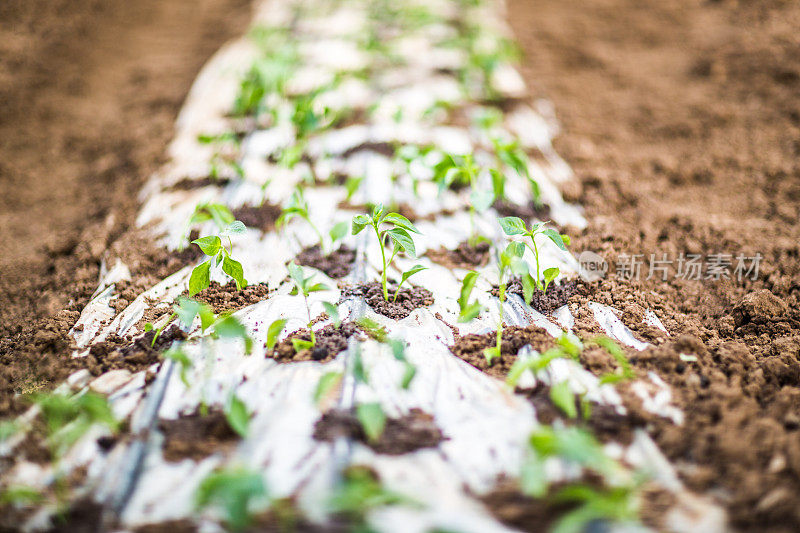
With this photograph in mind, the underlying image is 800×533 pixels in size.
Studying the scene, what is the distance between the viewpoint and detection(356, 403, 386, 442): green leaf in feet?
3.61

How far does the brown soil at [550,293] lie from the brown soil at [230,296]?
81cm

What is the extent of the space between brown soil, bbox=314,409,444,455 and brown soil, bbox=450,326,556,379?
25 cm

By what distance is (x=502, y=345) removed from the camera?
147 centimetres

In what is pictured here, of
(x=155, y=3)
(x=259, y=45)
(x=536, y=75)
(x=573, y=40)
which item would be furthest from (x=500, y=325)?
(x=155, y=3)

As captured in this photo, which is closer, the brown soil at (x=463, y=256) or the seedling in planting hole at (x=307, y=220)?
the seedling in planting hole at (x=307, y=220)

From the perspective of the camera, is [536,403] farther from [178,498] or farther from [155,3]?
[155,3]

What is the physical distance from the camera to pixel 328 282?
171 cm

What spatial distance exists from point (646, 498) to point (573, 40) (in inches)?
144

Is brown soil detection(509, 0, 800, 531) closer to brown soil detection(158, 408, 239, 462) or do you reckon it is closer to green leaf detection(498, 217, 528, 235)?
green leaf detection(498, 217, 528, 235)

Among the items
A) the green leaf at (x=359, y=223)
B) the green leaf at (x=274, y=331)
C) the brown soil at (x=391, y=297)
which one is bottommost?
the brown soil at (x=391, y=297)

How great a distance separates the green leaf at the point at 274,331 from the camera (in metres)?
1.34

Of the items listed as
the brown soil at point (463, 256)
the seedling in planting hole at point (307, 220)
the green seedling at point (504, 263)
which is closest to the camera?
the green seedling at point (504, 263)

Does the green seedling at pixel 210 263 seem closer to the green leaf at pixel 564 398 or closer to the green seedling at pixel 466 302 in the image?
the green seedling at pixel 466 302

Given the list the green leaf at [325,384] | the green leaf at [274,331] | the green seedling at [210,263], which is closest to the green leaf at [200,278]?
the green seedling at [210,263]
